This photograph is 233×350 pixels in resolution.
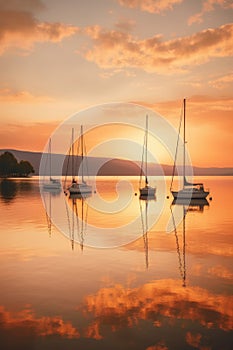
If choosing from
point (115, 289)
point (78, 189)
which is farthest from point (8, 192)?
point (115, 289)

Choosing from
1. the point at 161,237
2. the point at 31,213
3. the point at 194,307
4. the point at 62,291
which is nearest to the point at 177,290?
the point at 194,307

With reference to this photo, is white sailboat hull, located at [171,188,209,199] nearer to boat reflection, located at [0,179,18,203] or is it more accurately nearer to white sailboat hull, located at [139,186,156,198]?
white sailboat hull, located at [139,186,156,198]

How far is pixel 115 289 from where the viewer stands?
1562 centimetres

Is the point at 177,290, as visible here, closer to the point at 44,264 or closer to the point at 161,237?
the point at 44,264

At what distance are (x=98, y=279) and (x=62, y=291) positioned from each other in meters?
2.47

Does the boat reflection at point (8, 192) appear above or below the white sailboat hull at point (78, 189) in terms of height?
below

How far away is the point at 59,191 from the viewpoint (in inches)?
3708

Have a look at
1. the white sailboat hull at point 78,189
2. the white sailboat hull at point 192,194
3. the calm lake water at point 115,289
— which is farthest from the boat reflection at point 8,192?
the calm lake water at point 115,289

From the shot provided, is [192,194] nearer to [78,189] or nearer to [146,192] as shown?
[146,192]

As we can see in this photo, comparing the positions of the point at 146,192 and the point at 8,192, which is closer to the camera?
the point at 146,192

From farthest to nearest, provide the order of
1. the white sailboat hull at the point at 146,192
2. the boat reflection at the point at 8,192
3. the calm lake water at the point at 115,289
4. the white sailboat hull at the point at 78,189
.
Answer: the white sailboat hull at the point at 78,189 < the white sailboat hull at the point at 146,192 < the boat reflection at the point at 8,192 < the calm lake water at the point at 115,289

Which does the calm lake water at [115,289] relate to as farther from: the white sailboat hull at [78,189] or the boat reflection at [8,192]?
the white sailboat hull at [78,189]

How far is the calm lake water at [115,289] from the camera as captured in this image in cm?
1093

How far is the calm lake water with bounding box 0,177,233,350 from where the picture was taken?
35.9ft
